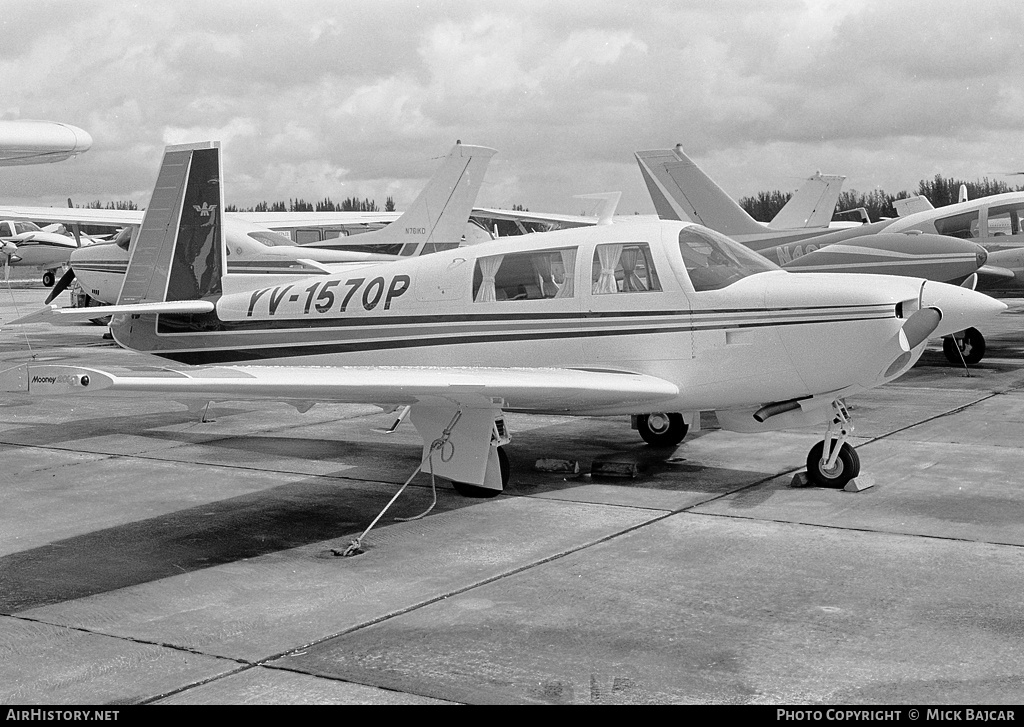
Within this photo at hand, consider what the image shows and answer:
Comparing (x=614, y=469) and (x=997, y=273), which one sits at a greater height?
(x=997, y=273)

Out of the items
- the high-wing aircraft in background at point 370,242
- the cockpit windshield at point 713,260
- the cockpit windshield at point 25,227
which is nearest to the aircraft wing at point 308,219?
the high-wing aircraft in background at point 370,242

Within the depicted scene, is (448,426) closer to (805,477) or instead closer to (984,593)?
(805,477)

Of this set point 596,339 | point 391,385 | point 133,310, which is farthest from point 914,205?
point 391,385

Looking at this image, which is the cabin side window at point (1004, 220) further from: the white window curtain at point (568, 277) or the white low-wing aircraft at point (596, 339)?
the white window curtain at point (568, 277)

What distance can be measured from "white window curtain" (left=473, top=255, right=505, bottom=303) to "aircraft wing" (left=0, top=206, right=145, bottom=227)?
28.5 m

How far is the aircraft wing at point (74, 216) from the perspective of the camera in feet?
114

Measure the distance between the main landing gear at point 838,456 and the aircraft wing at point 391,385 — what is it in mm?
1276

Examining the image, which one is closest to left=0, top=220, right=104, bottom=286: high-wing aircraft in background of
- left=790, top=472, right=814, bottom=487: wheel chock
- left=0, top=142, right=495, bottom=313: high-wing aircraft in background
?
left=0, top=142, right=495, bottom=313: high-wing aircraft in background

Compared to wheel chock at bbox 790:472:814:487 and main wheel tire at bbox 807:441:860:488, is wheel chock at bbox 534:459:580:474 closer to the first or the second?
wheel chock at bbox 790:472:814:487

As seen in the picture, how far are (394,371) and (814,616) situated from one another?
3607mm

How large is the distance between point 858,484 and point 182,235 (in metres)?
6.94

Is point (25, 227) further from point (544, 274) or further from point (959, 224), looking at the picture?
point (544, 274)

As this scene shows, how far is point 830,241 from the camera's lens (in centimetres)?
1816

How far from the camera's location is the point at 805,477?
8023 millimetres
